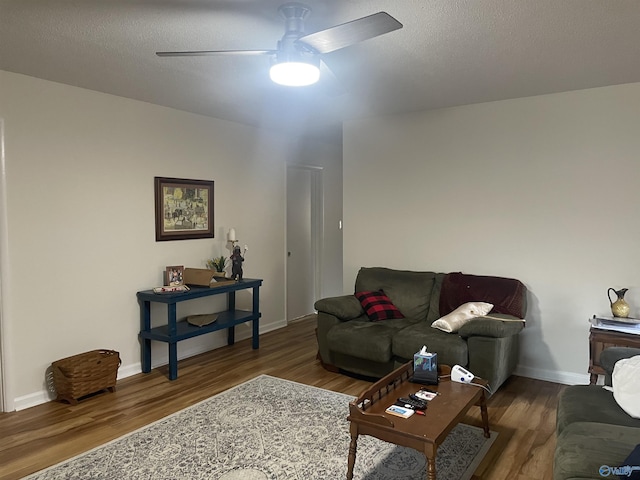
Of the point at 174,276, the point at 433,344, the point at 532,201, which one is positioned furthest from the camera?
the point at 174,276

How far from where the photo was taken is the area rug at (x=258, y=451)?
98.5 inches

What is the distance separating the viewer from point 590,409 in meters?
2.29

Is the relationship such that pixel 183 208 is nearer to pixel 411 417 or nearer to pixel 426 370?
pixel 426 370

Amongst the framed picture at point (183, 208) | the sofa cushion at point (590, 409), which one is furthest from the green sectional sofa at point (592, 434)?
the framed picture at point (183, 208)

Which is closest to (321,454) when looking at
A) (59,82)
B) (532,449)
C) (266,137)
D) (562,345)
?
(532,449)

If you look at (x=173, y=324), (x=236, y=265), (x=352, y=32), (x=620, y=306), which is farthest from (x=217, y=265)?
(x=620, y=306)

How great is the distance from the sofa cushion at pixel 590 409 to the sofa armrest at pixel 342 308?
1.95 m

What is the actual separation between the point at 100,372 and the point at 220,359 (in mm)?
1208

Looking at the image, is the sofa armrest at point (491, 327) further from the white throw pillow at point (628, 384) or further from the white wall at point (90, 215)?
the white wall at point (90, 215)

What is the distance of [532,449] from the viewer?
9.11ft

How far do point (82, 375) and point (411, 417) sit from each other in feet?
8.21

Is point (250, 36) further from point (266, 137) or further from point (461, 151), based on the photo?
point (266, 137)

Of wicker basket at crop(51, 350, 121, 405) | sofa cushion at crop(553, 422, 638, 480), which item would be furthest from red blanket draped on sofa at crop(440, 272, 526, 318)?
wicker basket at crop(51, 350, 121, 405)

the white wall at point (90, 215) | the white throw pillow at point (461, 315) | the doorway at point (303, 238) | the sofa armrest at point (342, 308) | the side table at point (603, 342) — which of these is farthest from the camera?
the doorway at point (303, 238)
